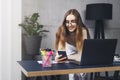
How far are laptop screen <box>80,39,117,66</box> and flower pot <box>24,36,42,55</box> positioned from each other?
1857mm

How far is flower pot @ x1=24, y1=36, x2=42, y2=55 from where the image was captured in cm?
400

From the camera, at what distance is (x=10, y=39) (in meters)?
3.96

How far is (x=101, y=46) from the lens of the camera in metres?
2.26

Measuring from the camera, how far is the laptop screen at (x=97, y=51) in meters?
2.21

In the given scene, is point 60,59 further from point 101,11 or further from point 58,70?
point 101,11

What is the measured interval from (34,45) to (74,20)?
83 centimetres

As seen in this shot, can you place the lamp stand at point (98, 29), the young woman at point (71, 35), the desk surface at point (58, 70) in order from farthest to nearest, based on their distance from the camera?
the lamp stand at point (98, 29) < the young woman at point (71, 35) < the desk surface at point (58, 70)

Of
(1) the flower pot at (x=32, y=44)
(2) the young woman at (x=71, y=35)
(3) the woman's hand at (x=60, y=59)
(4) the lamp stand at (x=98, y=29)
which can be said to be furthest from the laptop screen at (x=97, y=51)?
(4) the lamp stand at (x=98, y=29)

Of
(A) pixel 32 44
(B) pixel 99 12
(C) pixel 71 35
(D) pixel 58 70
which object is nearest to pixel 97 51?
(D) pixel 58 70

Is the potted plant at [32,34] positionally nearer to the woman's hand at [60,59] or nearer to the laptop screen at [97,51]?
the woman's hand at [60,59]

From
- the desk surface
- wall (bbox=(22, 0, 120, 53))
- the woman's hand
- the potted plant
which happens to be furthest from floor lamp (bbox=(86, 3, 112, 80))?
the desk surface

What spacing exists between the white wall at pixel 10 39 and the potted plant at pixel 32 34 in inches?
5.3

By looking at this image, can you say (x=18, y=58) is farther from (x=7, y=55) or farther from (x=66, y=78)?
(x=66, y=78)

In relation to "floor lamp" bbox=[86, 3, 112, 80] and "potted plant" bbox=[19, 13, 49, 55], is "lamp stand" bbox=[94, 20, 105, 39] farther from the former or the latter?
"potted plant" bbox=[19, 13, 49, 55]
